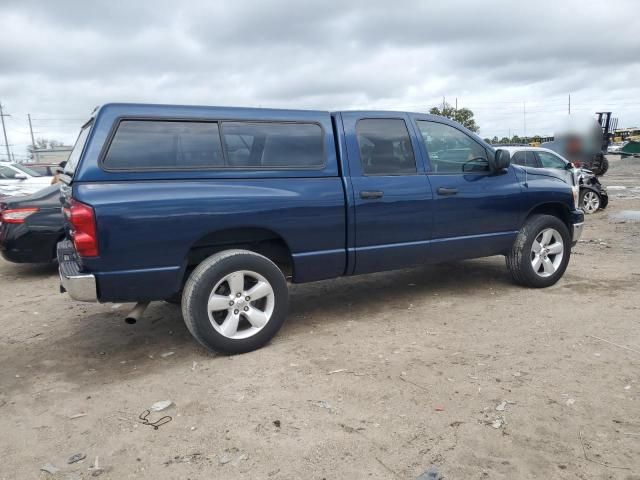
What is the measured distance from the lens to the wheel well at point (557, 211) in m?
5.63

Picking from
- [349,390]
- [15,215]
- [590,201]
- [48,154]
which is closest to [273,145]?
[349,390]

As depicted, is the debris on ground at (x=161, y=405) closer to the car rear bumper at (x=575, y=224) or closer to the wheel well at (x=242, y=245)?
the wheel well at (x=242, y=245)

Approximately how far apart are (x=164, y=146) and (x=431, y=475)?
9.35 ft

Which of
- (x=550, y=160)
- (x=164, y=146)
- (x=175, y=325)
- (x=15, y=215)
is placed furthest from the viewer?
(x=550, y=160)

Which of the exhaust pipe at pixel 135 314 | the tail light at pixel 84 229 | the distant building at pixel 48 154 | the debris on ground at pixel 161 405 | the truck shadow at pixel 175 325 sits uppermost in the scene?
the distant building at pixel 48 154

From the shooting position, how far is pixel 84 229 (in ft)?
11.3

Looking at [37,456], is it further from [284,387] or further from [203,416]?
[284,387]

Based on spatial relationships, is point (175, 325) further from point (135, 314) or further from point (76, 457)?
point (76, 457)

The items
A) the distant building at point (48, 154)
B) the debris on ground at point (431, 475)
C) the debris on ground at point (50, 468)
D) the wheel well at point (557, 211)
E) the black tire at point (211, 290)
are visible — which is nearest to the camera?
the debris on ground at point (431, 475)

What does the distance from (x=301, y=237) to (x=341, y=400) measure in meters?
1.46

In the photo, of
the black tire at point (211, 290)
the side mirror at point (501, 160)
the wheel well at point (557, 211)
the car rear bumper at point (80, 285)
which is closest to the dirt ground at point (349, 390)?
the black tire at point (211, 290)

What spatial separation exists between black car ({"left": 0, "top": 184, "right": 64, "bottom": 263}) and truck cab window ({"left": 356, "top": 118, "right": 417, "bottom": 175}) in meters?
4.55

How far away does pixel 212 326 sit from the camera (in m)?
3.79

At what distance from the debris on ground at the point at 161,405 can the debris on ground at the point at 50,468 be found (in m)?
0.66
